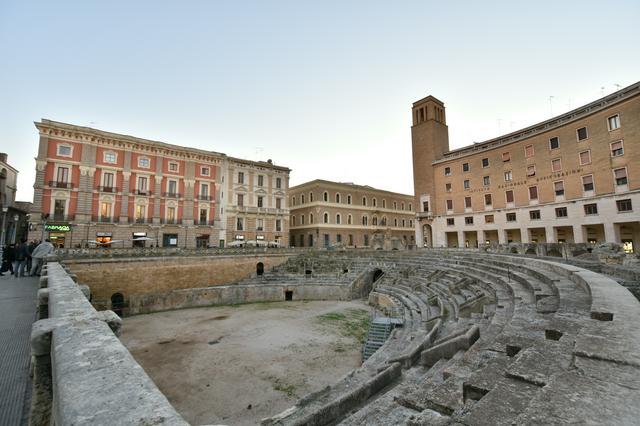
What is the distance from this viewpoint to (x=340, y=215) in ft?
155

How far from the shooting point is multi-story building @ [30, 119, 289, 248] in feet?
97.7

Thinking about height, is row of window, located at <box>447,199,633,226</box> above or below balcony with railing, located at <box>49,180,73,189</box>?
below

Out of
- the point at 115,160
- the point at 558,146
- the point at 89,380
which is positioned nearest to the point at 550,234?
the point at 558,146

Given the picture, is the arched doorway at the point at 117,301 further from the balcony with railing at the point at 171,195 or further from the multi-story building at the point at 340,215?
the multi-story building at the point at 340,215

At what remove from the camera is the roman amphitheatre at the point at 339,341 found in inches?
89.4

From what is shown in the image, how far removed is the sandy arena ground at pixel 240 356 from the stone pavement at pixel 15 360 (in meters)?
5.39

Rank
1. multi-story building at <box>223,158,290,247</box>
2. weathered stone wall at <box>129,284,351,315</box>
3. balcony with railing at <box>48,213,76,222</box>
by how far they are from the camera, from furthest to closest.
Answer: multi-story building at <box>223,158,290,247</box>, balcony with railing at <box>48,213,76,222</box>, weathered stone wall at <box>129,284,351,315</box>

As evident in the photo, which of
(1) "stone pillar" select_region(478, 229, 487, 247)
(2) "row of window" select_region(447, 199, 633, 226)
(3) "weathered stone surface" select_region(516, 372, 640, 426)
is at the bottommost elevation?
(3) "weathered stone surface" select_region(516, 372, 640, 426)

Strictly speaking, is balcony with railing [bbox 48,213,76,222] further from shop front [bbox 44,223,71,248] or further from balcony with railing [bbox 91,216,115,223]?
balcony with railing [bbox 91,216,115,223]

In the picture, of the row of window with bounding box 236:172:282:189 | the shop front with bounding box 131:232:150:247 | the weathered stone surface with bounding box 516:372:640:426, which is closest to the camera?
the weathered stone surface with bounding box 516:372:640:426

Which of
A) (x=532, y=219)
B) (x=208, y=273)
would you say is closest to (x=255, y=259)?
(x=208, y=273)

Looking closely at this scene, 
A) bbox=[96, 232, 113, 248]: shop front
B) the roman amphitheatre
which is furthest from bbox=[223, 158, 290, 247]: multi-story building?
bbox=[96, 232, 113, 248]: shop front

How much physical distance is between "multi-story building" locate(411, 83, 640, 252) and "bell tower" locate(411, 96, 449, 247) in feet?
0.46

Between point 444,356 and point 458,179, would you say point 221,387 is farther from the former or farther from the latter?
point 458,179
